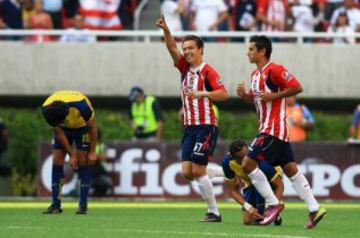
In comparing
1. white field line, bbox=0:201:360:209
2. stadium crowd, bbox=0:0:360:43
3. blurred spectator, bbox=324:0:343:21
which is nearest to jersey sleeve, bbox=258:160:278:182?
white field line, bbox=0:201:360:209

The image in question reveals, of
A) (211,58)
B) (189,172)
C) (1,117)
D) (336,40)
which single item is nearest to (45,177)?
(1,117)

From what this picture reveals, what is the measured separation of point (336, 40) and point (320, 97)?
1203mm

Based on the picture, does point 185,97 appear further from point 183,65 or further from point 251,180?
point 251,180

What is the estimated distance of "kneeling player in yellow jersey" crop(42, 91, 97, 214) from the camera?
17031 mm

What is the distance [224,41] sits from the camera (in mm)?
28047

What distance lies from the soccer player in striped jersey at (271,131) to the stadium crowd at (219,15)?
38.4 feet

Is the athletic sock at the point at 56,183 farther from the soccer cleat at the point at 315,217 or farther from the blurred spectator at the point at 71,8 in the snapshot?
the blurred spectator at the point at 71,8

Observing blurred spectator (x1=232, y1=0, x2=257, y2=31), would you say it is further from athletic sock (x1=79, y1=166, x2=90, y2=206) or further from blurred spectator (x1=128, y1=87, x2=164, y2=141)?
athletic sock (x1=79, y1=166, x2=90, y2=206)

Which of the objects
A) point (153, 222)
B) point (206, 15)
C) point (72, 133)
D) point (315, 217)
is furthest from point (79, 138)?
point (206, 15)

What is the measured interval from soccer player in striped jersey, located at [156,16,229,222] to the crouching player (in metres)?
0.28

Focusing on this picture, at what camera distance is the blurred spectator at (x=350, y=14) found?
1065 inches

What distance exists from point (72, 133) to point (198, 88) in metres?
2.20

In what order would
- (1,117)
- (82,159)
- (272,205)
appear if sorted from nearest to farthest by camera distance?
1. (272,205)
2. (82,159)
3. (1,117)

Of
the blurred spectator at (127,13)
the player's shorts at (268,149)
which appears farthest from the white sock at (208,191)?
the blurred spectator at (127,13)
